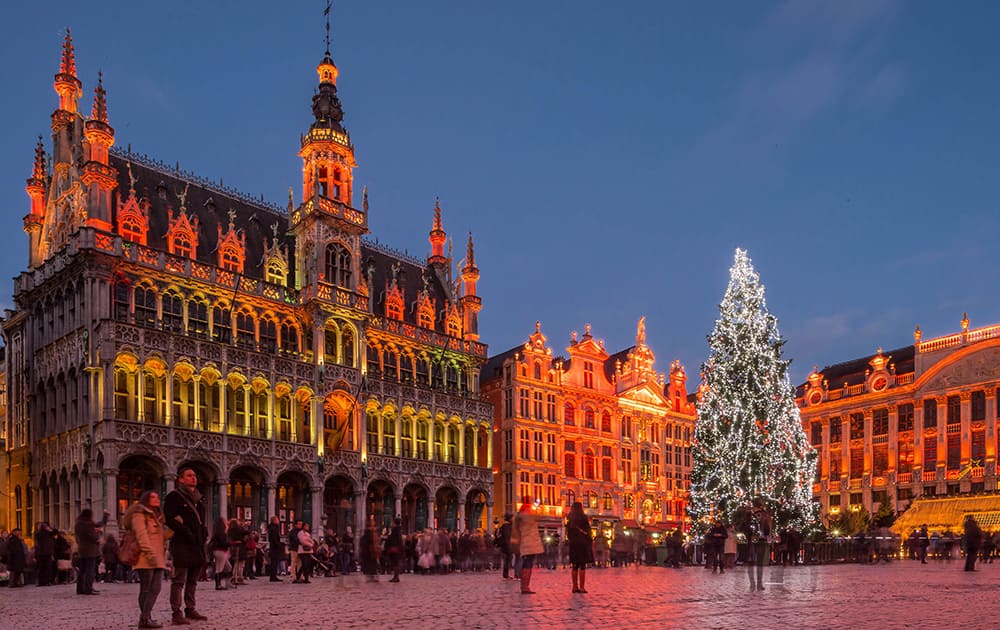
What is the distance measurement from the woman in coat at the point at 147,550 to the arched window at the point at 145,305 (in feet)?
106

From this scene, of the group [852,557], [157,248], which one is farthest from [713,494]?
[157,248]

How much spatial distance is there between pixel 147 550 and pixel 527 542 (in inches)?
328

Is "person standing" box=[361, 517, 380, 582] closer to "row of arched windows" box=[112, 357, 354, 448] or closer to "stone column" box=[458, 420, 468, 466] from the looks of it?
"row of arched windows" box=[112, 357, 354, 448]

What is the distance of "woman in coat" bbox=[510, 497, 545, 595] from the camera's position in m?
19.2

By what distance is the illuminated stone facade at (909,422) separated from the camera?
68.9m

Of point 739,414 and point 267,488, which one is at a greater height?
point 739,414

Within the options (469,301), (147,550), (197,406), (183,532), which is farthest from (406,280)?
(147,550)

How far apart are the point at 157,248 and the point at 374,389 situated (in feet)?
43.4

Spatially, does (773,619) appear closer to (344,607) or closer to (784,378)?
(344,607)

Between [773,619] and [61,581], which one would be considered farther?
[61,581]

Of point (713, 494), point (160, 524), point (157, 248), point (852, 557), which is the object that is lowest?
point (852, 557)

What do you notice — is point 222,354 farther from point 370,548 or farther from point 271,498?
point 370,548

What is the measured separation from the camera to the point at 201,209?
51.3m

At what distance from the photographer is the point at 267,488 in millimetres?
46594
